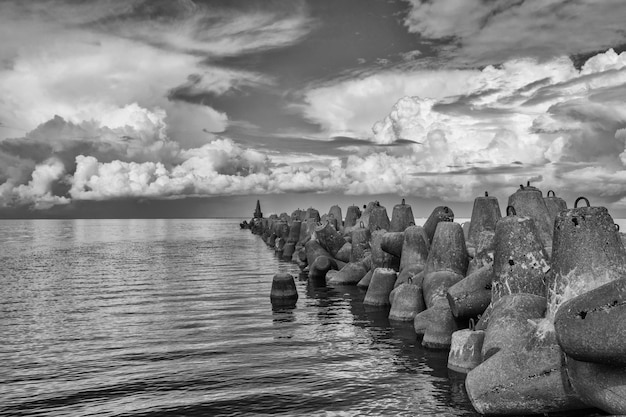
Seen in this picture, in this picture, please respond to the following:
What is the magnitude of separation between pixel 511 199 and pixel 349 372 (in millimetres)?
7993

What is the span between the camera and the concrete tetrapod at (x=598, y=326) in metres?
7.04

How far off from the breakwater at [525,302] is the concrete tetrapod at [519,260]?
0.07ft

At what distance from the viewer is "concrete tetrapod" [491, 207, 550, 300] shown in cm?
1207

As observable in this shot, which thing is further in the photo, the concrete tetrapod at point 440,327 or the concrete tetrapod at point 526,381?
the concrete tetrapod at point 440,327

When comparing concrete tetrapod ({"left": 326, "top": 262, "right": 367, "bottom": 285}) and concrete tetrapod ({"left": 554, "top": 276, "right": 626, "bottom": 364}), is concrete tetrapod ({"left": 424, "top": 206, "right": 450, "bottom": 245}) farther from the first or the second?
concrete tetrapod ({"left": 554, "top": 276, "right": 626, "bottom": 364})

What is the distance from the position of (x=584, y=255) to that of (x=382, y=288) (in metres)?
10.8

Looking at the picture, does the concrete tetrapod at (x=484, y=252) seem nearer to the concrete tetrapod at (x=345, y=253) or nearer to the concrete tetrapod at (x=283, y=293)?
the concrete tetrapod at (x=283, y=293)

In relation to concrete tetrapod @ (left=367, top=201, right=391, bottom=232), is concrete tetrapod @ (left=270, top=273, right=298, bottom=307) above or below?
below

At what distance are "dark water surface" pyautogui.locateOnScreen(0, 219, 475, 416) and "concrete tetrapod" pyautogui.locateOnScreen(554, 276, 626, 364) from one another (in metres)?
2.81

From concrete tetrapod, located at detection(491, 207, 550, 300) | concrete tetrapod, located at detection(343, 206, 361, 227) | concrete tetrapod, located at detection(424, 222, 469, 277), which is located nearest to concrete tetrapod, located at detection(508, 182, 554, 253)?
concrete tetrapod, located at detection(424, 222, 469, 277)

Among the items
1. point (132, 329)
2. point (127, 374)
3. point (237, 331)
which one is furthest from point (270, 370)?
point (132, 329)

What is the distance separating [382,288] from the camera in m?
20.1

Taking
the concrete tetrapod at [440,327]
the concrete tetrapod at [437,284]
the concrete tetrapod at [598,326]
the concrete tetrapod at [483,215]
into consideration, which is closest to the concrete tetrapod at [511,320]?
the concrete tetrapod at [598,326]

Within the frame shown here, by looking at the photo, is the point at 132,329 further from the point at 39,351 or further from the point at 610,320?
the point at 610,320
